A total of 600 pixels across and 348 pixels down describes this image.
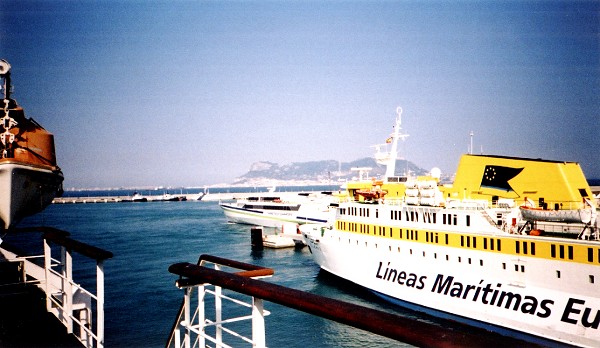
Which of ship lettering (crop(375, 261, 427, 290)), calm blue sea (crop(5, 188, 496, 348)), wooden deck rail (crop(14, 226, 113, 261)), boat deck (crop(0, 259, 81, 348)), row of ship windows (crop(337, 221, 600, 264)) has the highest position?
wooden deck rail (crop(14, 226, 113, 261))

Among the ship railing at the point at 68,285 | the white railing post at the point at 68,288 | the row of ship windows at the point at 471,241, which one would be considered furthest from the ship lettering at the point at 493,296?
the white railing post at the point at 68,288

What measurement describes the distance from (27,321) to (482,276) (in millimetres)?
16527

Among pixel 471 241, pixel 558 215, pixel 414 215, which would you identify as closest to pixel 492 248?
pixel 471 241

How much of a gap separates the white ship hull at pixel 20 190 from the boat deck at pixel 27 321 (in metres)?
1.36

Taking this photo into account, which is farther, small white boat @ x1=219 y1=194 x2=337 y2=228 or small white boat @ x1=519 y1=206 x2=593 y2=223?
small white boat @ x1=219 y1=194 x2=337 y2=228

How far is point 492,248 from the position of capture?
17.2 m

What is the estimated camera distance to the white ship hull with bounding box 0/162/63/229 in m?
8.15

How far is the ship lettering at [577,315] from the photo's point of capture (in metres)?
14.1

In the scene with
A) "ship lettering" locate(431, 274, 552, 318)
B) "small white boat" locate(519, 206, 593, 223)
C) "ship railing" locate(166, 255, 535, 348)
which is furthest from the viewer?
"ship lettering" locate(431, 274, 552, 318)

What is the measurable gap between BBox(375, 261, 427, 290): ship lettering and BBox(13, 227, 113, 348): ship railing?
1556 centimetres

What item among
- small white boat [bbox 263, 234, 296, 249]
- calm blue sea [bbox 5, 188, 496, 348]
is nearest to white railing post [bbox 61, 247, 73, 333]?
calm blue sea [bbox 5, 188, 496, 348]

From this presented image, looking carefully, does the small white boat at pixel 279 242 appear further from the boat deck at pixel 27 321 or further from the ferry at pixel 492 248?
the boat deck at pixel 27 321

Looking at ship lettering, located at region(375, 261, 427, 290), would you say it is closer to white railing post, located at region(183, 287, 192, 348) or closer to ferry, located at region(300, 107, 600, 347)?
ferry, located at region(300, 107, 600, 347)

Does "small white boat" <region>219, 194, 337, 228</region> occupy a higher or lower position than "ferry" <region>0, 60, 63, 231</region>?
lower
